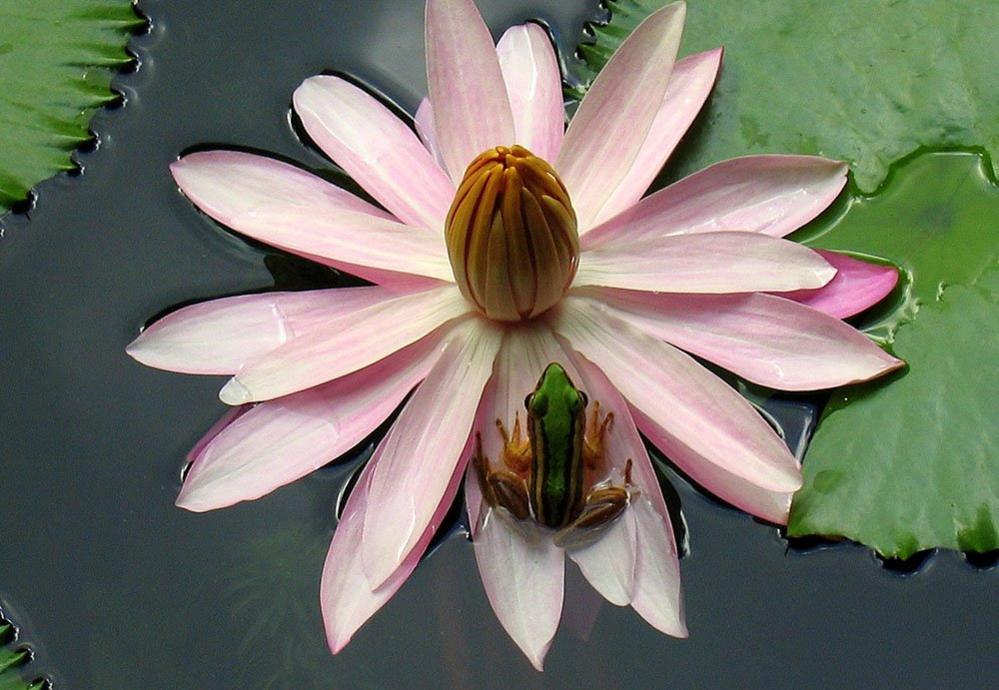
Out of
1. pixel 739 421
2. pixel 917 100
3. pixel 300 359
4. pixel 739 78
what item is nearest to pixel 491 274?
pixel 300 359

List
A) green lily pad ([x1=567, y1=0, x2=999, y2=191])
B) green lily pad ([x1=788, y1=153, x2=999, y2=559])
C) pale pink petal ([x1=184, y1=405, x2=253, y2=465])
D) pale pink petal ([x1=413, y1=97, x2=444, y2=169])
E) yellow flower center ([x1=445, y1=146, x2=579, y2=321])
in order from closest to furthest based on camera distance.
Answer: yellow flower center ([x1=445, y1=146, x2=579, y2=321]) → green lily pad ([x1=788, y1=153, x2=999, y2=559]) → pale pink petal ([x1=184, y1=405, x2=253, y2=465]) → green lily pad ([x1=567, y1=0, x2=999, y2=191]) → pale pink petal ([x1=413, y1=97, x2=444, y2=169])

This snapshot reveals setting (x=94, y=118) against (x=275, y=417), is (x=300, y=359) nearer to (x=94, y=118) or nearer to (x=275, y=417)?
(x=275, y=417)

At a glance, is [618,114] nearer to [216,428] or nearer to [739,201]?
[739,201]

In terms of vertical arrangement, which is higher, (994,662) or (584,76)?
(584,76)

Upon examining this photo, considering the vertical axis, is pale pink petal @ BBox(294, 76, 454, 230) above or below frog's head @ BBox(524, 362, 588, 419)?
above

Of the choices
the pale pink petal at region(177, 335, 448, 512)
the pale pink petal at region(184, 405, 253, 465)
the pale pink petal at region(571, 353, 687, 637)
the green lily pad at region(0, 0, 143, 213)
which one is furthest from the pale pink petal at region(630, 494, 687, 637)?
the green lily pad at region(0, 0, 143, 213)

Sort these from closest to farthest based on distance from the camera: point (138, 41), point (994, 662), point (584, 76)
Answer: point (994, 662), point (584, 76), point (138, 41)

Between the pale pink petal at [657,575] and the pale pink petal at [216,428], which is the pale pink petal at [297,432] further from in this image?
the pale pink petal at [657,575]

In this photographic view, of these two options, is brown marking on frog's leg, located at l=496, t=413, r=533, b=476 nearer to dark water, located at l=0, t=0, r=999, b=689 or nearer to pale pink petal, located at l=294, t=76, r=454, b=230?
dark water, located at l=0, t=0, r=999, b=689
